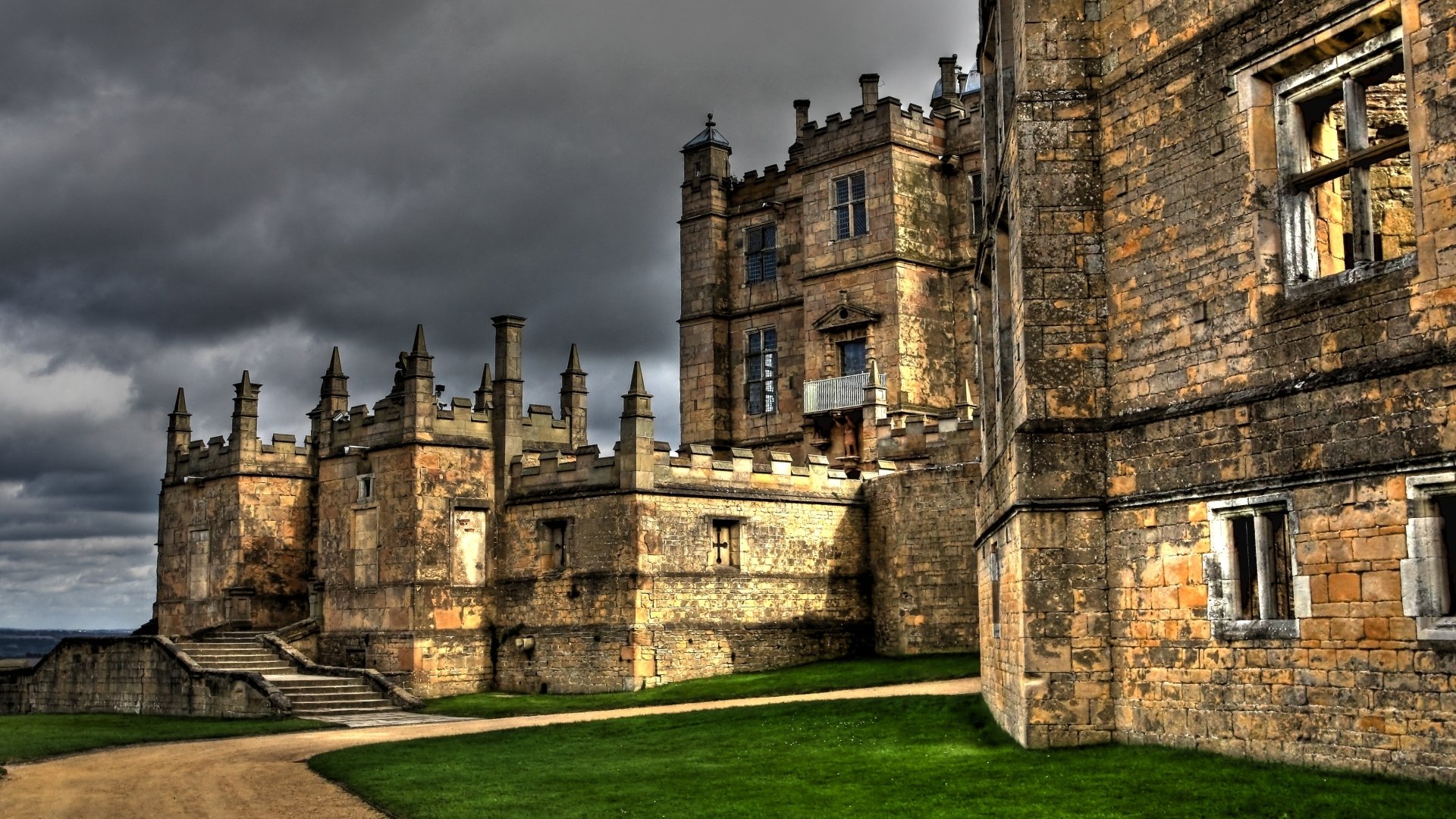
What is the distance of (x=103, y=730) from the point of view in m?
30.1

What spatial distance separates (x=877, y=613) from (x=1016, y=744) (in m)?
20.5

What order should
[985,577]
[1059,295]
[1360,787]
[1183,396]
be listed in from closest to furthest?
[1360,787]
[1183,396]
[1059,295]
[985,577]

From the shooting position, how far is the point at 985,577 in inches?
904

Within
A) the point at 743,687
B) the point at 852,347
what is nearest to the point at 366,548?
the point at 743,687

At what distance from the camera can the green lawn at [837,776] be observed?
13.3 m

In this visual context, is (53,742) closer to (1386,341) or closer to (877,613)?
Result: (877,613)

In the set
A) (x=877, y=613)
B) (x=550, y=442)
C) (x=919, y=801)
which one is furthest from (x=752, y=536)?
(x=919, y=801)

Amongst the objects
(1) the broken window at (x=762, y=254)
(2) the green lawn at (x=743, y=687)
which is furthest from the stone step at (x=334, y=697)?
(1) the broken window at (x=762, y=254)

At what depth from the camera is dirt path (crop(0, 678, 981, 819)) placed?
1719cm

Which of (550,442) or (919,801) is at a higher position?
(550,442)

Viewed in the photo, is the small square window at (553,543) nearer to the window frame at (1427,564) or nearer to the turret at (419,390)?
the turret at (419,390)

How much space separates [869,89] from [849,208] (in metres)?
3.34

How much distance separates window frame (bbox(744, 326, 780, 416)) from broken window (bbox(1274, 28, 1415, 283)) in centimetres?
3012

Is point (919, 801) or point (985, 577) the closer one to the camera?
point (919, 801)
